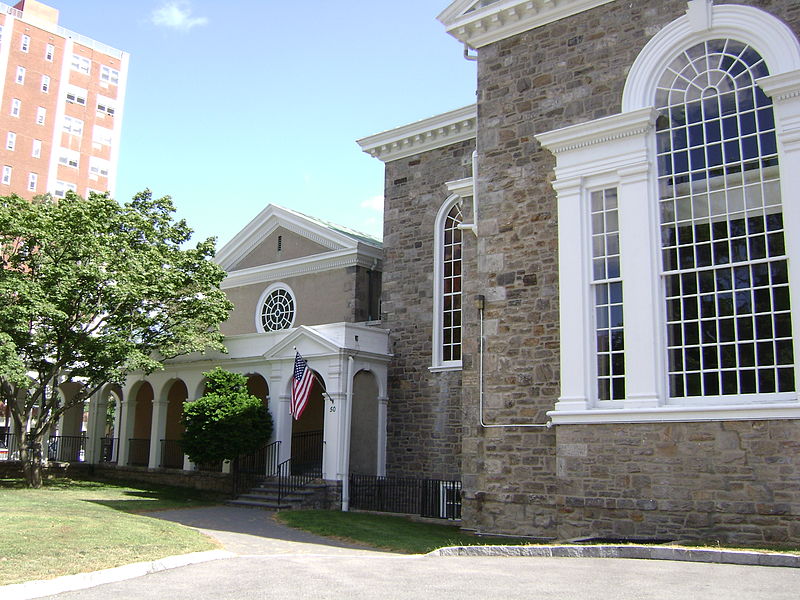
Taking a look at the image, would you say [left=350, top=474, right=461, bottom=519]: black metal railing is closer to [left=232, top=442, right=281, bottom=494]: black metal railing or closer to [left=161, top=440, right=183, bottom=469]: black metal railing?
[left=232, top=442, right=281, bottom=494]: black metal railing

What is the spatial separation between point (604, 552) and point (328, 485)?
10.4m

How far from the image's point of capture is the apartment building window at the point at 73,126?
5071cm

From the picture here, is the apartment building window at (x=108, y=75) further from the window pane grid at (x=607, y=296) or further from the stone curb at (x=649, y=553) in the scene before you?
the stone curb at (x=649, y=553)

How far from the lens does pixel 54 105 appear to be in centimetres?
4991

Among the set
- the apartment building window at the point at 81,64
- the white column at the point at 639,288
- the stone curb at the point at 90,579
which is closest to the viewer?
the stone curb at the point at 90,579

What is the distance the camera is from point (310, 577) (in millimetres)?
8500

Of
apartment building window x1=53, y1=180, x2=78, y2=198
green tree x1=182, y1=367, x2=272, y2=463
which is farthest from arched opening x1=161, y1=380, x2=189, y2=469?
apartment building window x1=53, y1=180, x2=78, y2=198

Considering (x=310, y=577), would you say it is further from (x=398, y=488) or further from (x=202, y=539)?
(x=398, y=488)

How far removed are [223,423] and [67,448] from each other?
36.9 feet

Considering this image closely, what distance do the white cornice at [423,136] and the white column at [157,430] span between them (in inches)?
410

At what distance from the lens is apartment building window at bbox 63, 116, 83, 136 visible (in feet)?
166

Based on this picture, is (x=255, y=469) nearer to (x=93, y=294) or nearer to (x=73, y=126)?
(x=93, y=294)

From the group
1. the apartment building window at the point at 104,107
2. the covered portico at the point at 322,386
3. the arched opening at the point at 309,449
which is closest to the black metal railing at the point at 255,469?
the covered portico at the point at 322,386

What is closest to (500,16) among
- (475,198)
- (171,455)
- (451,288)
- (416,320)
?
(475,198)
